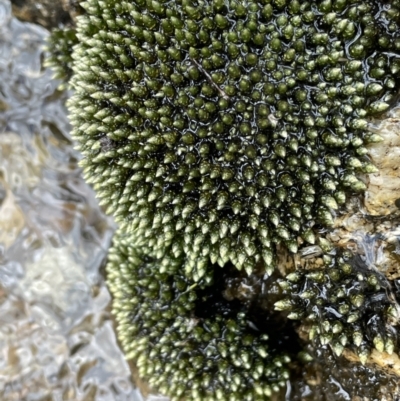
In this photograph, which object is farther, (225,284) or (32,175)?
(32,175)

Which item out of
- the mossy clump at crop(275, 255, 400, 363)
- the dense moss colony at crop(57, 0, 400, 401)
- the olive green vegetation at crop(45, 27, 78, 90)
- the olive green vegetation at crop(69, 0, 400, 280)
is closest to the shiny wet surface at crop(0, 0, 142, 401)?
the olive green vegetation at crop(45, 27, 78, 90)

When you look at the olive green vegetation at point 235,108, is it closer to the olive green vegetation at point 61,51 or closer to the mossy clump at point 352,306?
the mossy clump at point 352,306

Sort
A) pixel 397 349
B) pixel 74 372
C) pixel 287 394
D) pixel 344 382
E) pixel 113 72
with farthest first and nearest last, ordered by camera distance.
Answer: pixel 74 372
pixel 287 394
pixel 344 382
pixel 113 72
pixel 397 349

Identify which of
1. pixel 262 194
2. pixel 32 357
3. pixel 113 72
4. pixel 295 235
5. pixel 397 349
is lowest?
pixel 32 357

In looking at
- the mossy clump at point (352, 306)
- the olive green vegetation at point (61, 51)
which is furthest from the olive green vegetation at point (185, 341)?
the olive green vegetation at point (61, 51)

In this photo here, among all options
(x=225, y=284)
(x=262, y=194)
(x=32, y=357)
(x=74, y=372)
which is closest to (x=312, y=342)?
(x=225, y=284)

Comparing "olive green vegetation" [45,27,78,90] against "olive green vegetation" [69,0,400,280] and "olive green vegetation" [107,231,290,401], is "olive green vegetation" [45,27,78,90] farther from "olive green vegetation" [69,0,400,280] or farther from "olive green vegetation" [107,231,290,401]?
"olive green vegetation" [107,231,290,401]

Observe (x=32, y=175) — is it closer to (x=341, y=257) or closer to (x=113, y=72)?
(x=113, y=72)

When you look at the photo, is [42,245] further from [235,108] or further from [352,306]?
[352,306]
